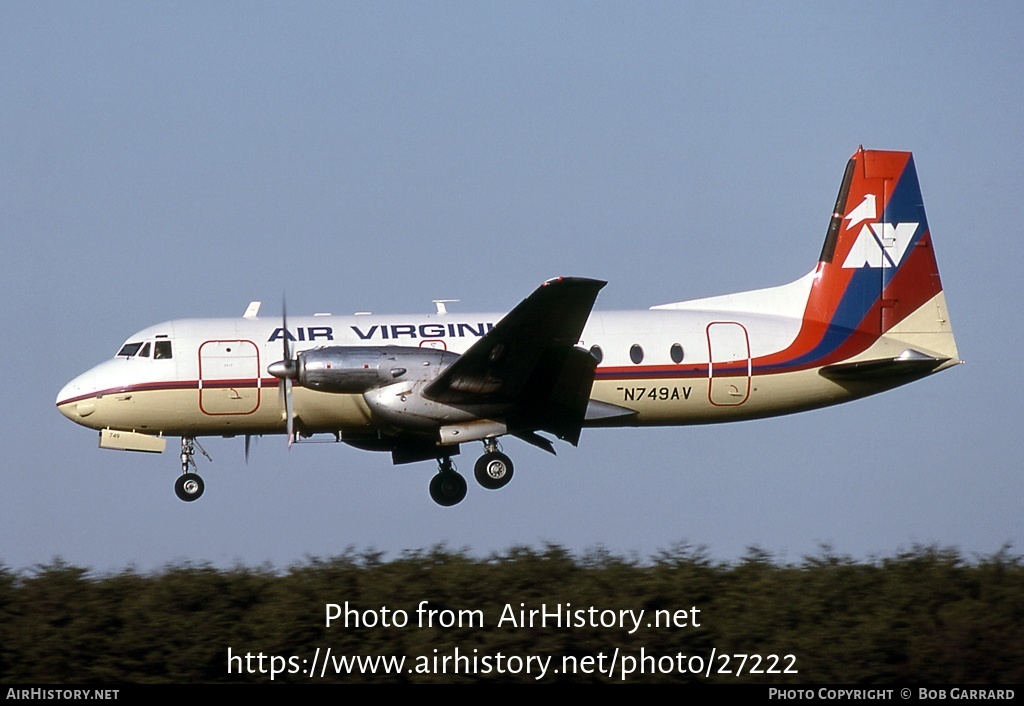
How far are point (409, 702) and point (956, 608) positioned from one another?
14.5ft

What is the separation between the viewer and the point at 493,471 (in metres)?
19.1

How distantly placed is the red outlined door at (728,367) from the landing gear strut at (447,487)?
4207mm

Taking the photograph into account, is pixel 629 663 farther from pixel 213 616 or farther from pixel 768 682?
pixel 213 616

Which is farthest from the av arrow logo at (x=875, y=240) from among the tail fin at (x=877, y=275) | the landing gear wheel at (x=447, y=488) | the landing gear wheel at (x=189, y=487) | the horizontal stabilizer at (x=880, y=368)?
the landing gear wheel at (x=189, y=487)

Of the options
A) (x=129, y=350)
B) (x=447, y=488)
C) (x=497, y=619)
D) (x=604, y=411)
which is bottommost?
(x=497, y=619)

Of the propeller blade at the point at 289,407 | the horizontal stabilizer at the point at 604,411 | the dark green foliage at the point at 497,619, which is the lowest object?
the dark green foliage at the point at 497,619

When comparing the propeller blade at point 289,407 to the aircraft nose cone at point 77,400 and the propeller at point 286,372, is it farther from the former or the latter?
the aircraft nose cone at point 77,400

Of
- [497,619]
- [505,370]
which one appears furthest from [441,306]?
[497,619]

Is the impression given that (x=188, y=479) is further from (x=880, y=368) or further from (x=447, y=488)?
(x=880, y=368)

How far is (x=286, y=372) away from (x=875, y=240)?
10.3 metres

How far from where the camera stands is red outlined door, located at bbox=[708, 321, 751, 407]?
19672mm

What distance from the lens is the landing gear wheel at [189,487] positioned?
19.8 m

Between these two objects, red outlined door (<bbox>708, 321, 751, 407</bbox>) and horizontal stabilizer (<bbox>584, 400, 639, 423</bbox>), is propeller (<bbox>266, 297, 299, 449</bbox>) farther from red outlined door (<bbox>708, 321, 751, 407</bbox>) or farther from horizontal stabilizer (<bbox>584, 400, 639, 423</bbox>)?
red outlined door (<bbox>708, 321, 751, 407</bbox>)

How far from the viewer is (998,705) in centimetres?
943
